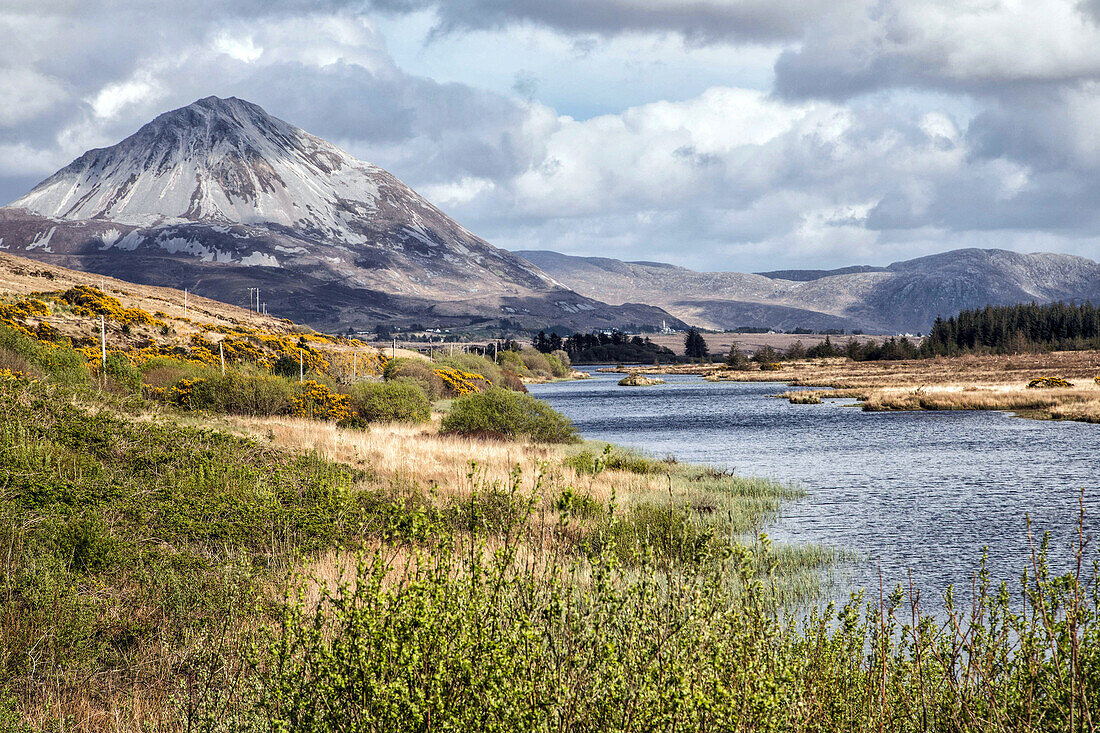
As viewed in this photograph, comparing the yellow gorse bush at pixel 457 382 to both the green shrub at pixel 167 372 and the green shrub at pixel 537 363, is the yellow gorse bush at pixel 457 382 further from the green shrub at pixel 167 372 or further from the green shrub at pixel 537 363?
the green shrub at pixel 537 363

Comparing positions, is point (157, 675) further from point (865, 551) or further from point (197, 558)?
point (865, 551)

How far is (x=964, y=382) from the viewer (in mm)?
72812

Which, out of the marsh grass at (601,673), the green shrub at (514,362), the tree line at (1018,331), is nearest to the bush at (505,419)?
the marsh grass at (601,673)

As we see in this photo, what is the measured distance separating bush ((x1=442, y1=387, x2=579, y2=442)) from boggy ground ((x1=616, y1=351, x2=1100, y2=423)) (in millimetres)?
29084

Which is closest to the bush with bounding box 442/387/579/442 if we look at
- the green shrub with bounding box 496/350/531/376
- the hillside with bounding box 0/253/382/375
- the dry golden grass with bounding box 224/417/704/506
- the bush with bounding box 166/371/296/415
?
the dry golden grass with bounding box 224/417/704/506

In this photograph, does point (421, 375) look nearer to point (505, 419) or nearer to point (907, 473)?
point (505, 419)

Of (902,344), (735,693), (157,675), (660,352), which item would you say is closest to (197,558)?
(157,675)

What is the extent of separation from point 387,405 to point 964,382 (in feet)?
191

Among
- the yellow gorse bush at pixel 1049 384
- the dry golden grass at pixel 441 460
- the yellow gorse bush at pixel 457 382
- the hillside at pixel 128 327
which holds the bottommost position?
the dry golden grass at pixel 441 460

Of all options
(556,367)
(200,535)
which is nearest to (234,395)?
(200,535)

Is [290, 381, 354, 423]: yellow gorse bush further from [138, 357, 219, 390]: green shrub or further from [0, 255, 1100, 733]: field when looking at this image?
[0, 255, 1100, 733]: field

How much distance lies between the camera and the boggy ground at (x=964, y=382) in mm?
50500

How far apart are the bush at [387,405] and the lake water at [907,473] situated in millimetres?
9349

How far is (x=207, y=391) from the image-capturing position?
92.3 feet
